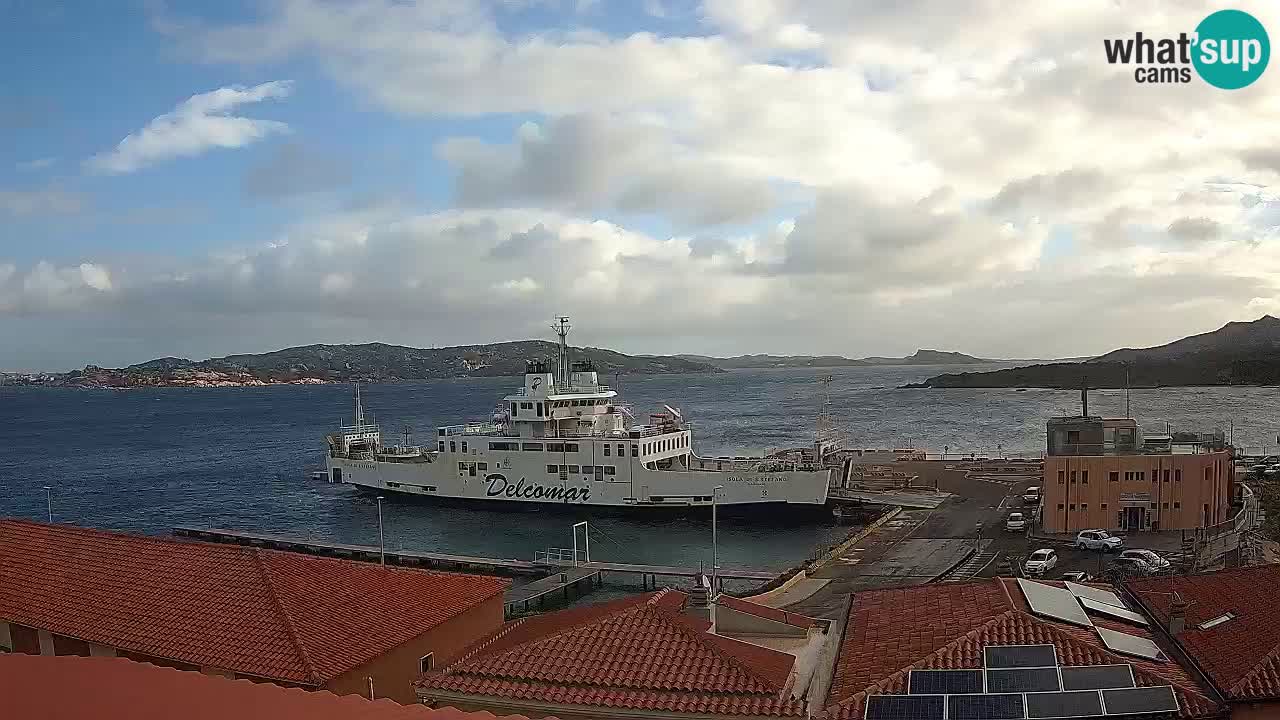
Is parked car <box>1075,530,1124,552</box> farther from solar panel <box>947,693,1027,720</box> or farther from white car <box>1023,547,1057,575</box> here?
solar panel <box>947,693,1027,720</box>

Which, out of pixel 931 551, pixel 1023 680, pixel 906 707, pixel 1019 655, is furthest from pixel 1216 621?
pixel 931 551

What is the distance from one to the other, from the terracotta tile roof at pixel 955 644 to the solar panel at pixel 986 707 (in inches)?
19.8

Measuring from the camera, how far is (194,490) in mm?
55406

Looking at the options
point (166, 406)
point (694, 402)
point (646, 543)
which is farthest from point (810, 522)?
point (166, 406)

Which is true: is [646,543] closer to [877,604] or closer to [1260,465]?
[877,604]

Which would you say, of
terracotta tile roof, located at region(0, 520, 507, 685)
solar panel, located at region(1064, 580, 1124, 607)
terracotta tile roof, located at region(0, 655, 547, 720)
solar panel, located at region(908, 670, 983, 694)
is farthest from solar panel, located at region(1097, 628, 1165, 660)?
terracotta tile roof, located at region(0, 655, 547, 720)

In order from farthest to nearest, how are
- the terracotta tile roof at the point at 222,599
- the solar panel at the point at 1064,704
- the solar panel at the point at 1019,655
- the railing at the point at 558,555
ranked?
the railing at the point at 558,555 → the terracotta tile roof at the point at 222,599 → the solar panel at the point at 1019,655 → the solar panel at the point at 1064,704

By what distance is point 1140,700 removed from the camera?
324 inches

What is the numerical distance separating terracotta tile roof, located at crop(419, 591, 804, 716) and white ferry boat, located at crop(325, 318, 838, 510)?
29.4 meters

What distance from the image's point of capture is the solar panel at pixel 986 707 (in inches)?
317

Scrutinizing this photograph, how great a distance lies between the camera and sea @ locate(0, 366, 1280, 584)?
3841 centimetres

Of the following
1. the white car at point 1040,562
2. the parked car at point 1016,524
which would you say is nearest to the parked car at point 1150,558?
the white car at point 1040,562

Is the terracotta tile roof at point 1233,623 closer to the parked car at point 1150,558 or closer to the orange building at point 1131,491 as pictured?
the parked car at point 1150,558

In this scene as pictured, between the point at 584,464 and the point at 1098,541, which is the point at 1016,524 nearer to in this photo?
the point at 1098,541
